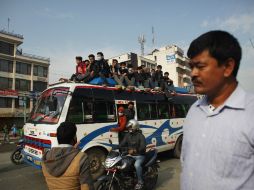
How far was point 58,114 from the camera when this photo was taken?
6621mm

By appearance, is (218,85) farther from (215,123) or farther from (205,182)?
(205,182)

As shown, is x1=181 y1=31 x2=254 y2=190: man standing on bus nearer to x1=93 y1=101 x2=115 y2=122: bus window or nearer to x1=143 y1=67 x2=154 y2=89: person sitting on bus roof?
x1=93 y1=101 x2=115 y2=122: bus window

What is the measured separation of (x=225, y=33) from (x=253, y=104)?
1.63 ft

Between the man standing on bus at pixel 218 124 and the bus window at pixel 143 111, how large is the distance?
7057 millimetres

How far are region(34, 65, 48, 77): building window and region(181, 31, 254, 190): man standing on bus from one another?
4809cm

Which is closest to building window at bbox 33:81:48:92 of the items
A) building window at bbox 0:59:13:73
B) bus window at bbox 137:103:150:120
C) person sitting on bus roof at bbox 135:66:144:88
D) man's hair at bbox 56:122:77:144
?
building window at bbox 0:59:13:73

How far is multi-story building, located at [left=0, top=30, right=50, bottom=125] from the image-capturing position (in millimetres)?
40406

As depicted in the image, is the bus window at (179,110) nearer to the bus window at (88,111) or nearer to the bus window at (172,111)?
the bus window at (172,111)

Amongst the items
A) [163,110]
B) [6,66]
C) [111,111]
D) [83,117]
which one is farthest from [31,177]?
[6,66]

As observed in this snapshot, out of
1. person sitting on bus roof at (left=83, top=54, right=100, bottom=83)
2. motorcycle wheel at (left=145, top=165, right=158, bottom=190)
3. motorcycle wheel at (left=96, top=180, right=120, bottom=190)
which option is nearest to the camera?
motorcycle wheel at (left=96, top=180, right=120, bottom=190)

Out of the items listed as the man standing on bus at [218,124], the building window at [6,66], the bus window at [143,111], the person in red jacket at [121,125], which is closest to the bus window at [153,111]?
the bus window at [143,111]

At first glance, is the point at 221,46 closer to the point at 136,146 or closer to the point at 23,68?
the point at 136,146

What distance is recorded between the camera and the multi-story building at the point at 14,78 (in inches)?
1591

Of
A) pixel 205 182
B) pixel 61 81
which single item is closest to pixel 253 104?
pixel 205 182
